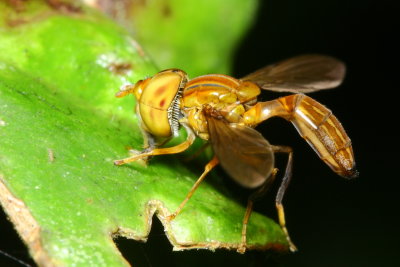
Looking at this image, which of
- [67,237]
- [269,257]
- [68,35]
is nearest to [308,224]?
[269,257]

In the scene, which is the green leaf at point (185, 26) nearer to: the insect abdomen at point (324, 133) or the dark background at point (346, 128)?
the dark background at point (346, 128)

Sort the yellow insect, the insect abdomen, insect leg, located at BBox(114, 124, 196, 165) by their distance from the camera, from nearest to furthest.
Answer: insect leg, located at BBox(114, 124, 196, 165) → the yellow insect → the insect abdomen

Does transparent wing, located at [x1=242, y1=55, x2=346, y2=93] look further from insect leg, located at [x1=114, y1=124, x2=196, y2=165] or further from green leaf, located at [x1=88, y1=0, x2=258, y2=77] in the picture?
insect leg, located at [x1=114, y1=124, x2=196, y2=165]

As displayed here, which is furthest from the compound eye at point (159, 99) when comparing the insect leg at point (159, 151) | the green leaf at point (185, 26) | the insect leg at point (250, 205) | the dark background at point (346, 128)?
the dark background at point (346, 128)

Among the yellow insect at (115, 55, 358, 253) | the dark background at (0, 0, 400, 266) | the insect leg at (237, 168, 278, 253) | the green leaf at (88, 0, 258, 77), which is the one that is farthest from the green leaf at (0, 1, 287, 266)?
the dark background at (0, 0, 400, 266)

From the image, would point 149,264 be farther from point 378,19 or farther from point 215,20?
point 378,19
